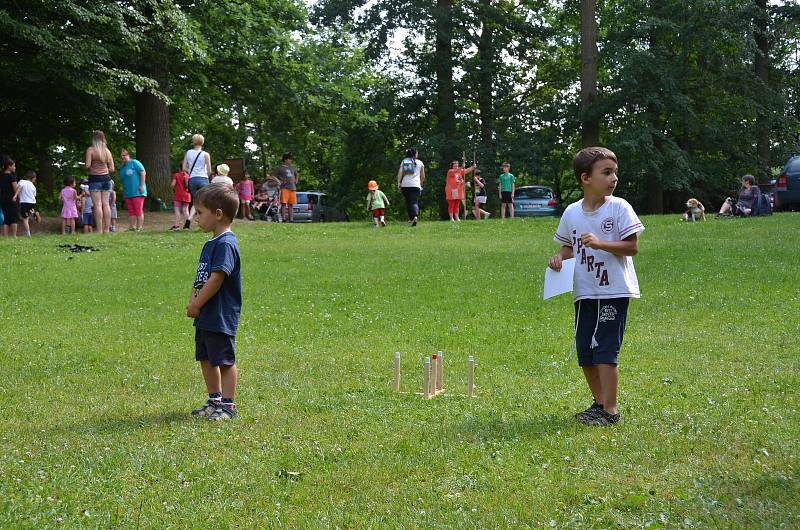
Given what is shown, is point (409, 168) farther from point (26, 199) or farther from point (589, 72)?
point (589, 72)

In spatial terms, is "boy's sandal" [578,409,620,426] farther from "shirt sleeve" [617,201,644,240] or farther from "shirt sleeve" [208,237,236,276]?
"shirt sleeve" [208,237,236,276]

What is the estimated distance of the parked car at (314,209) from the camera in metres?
Answer: 44.0

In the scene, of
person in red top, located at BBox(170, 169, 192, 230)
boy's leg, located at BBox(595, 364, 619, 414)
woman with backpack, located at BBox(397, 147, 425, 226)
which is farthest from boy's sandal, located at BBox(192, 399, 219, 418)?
woman with backpack, located at BBox(397, 147, 425, 226)

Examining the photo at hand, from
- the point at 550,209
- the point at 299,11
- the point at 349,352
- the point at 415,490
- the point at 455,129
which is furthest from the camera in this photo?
the point at 455,129

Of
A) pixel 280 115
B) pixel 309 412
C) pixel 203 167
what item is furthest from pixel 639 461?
pixel 280 115

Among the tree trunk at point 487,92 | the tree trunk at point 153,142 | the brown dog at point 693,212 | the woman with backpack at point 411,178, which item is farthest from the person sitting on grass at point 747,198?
the tree trunk at point 153,142

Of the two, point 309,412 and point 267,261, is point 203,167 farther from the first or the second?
point 309,412

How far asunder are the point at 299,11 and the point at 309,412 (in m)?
27.0

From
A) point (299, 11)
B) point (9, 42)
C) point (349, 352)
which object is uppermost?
point (299, 11)

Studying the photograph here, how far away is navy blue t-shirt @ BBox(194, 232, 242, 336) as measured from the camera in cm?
702

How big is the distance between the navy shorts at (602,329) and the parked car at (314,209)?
35.6m

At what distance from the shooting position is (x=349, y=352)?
1012 centimetres

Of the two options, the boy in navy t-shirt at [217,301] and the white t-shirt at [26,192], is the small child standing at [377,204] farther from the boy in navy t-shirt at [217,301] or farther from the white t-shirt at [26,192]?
the boy in navy t-shirt at [217,301]

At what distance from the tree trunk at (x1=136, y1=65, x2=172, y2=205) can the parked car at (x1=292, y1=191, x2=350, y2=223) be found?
42.5 ft
